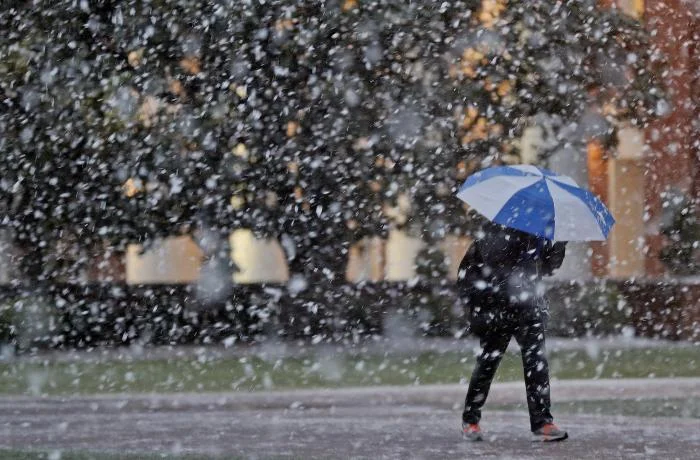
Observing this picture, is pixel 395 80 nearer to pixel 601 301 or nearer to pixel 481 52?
pixel 481 52

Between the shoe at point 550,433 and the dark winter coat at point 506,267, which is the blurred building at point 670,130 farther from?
the dark winter coat at point 506,267

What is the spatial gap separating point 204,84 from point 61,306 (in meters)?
4.35

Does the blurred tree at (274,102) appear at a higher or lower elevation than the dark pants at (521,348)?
higher

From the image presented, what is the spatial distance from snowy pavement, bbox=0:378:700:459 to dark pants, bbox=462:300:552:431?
265 millimetres

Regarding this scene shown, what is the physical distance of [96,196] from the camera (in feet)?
56.3

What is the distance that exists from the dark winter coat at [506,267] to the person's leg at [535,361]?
0.45 feet

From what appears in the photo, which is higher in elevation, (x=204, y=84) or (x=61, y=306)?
(x=204, y=84)

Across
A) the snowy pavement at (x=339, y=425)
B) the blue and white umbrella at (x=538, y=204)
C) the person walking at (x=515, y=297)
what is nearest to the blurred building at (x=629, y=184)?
the snowy pavement at (x=339, y=425)

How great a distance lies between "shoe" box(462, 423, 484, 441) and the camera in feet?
30.9

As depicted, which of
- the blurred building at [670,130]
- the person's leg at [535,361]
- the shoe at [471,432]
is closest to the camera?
the person's leg at [535,361]

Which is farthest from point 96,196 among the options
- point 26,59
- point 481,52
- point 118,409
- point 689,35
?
point 689,35

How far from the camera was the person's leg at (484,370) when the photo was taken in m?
9.23

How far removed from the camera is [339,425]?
1060 cm

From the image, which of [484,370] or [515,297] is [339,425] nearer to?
[484,370]
